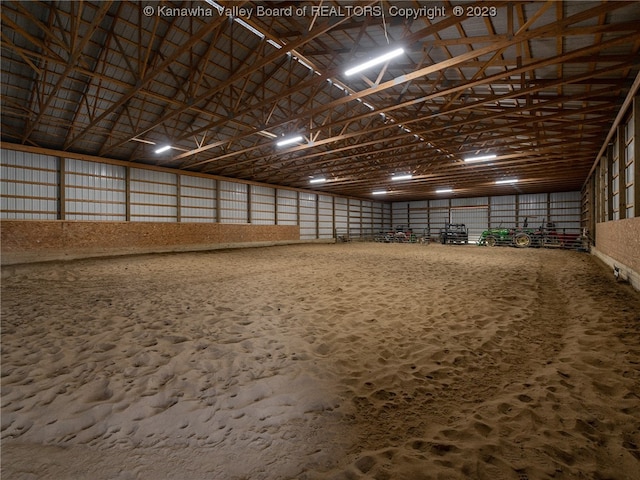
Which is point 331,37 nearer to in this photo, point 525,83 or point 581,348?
point 525,83

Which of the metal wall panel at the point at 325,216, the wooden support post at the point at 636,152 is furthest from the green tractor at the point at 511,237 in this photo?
the wooden support post at the point at 636,152

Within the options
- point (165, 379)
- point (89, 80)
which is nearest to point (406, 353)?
point (165, 379)

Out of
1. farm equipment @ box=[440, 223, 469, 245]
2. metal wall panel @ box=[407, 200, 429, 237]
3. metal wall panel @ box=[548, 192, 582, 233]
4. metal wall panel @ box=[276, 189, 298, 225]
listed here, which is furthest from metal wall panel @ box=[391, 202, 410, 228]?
metal wall panel @ box=[276, 189, 298, 225]

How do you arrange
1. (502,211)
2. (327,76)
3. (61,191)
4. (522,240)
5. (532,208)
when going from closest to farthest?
(327,76), (61,191), (522,240), (532,208), (502,211)

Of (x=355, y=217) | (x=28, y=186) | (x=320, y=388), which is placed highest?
(x=28, y=186)

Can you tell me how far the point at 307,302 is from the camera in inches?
250

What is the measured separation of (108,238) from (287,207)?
49.6 ft

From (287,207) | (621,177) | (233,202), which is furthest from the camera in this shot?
(287,207)

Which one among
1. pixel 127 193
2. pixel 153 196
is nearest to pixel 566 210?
pixel 153 196

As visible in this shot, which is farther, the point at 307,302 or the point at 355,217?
the point at 355,217

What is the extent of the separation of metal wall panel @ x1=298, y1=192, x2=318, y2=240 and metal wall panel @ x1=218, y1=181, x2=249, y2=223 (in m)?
6.24

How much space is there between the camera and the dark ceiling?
22.3 feet

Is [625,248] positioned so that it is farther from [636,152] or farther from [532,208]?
[532,208]

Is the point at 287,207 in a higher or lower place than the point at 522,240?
higher
